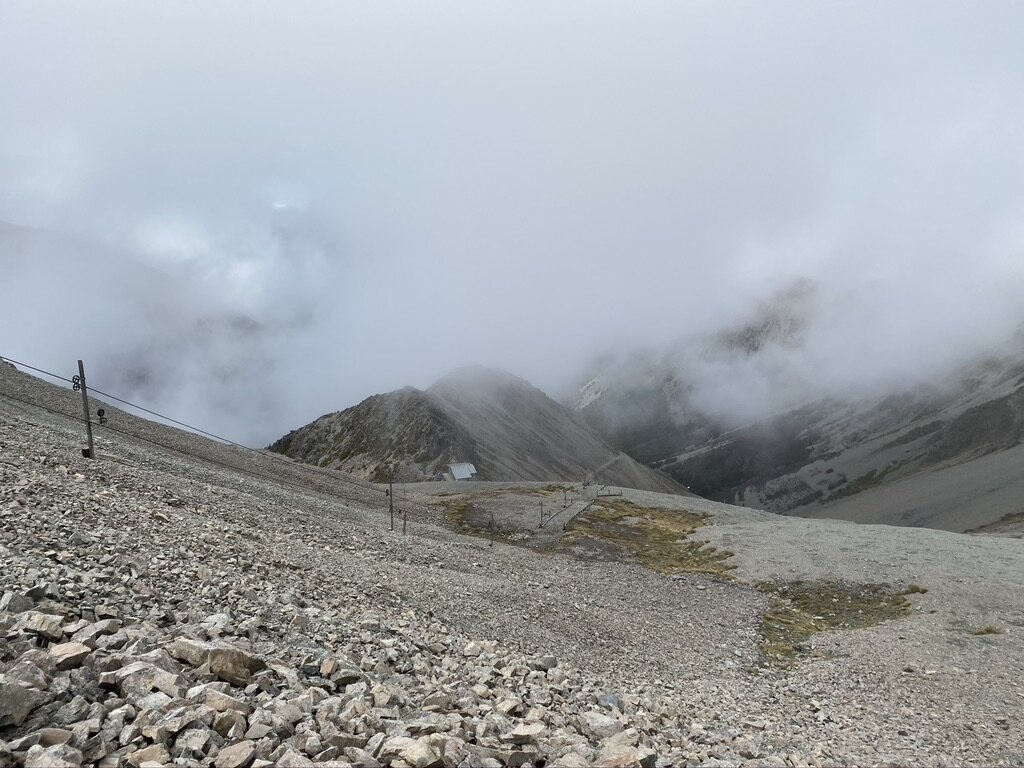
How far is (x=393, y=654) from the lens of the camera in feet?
46.0

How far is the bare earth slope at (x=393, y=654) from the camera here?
8.70 meters

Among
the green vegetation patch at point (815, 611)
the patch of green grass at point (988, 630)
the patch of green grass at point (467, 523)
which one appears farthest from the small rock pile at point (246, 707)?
the patch of green grass at point (467, 523)

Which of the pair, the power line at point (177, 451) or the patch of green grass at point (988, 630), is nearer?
the patch of green grass at point (988, 630)

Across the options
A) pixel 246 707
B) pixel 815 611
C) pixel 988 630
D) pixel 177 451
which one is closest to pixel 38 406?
pixel 177 451

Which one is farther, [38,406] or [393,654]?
[38,406]

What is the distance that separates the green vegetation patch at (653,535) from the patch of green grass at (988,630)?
19621 mm

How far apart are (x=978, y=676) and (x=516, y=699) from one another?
2069 cm

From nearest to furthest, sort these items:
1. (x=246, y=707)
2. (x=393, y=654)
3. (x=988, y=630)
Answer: (x=246, y=707) < (x=393, y=654) < (x=988, y=630)

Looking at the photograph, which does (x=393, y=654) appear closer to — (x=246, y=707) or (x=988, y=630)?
(x=246, y=707)

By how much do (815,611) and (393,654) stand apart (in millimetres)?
34429

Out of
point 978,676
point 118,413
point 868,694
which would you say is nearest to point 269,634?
point 868,694

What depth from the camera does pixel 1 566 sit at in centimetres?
1208

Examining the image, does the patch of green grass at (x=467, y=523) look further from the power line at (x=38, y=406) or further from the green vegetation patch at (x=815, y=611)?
the power line at (x=38, y=406)

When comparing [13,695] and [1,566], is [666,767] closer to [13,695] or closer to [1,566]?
[13,695]
